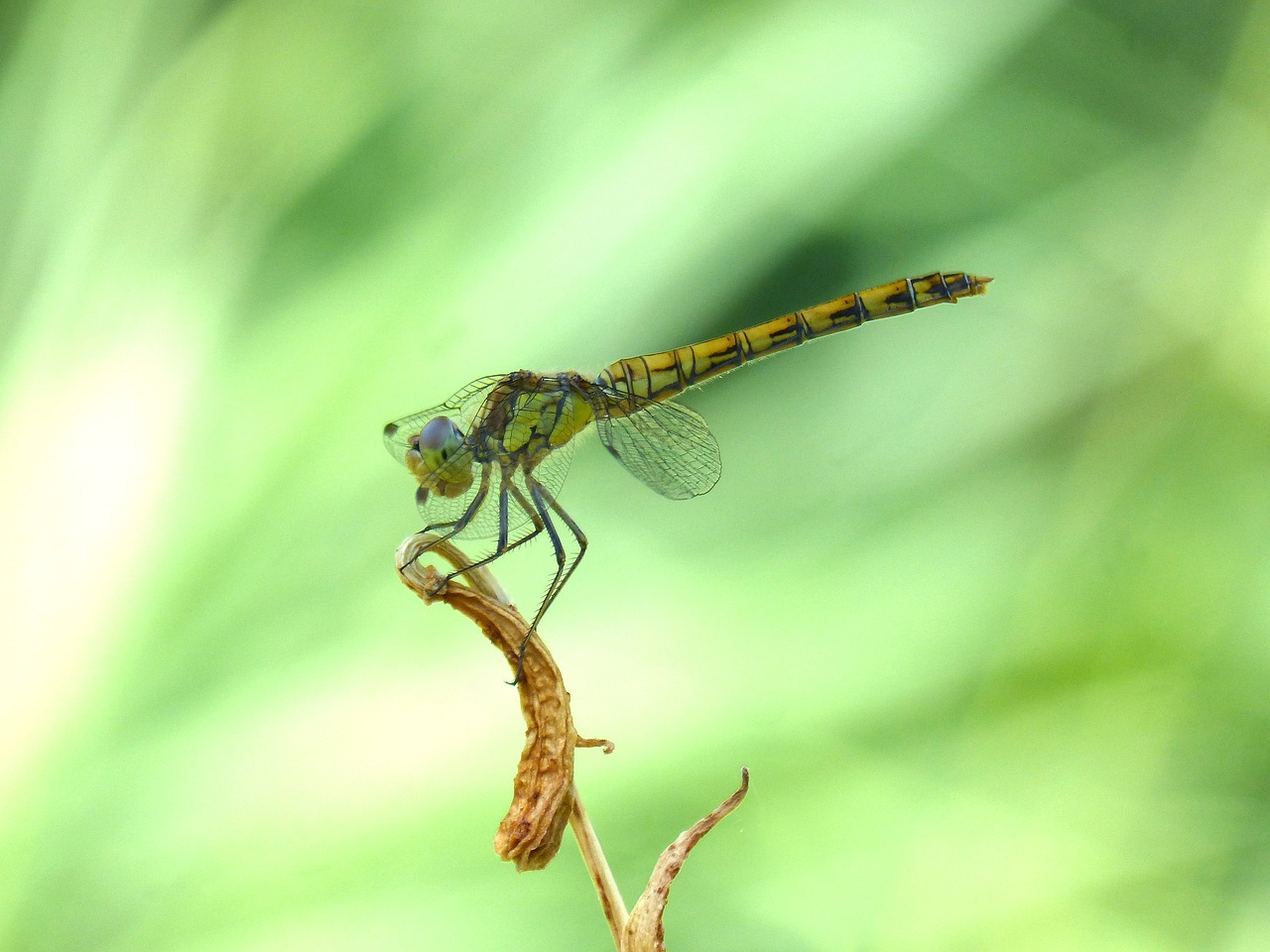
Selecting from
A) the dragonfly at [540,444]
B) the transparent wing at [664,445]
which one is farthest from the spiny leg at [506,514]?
the transparent wing at [664,445]

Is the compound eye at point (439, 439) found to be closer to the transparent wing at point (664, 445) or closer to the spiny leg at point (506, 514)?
the spiny leg at point (506, 514)

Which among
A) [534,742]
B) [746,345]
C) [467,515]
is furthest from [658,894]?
[746,345]

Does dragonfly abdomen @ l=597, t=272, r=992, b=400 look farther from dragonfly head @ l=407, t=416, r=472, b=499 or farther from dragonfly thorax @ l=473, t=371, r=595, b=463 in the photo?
dragonfly head @ l=407, t=416, r=472, b=499

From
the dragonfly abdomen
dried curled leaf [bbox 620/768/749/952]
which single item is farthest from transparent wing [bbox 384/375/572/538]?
dried curled leaf [bbox 620/768/749/952]

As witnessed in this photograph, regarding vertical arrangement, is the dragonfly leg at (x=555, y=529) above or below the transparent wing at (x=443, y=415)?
below

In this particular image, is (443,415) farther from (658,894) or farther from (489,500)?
(658,894)

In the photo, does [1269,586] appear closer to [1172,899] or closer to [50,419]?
[1172,899]
